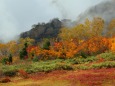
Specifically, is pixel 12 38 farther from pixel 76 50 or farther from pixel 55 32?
pixel 76 50

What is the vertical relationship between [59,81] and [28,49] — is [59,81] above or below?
below

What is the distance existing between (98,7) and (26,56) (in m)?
97.4

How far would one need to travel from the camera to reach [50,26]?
544 feet

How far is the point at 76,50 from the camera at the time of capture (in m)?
81.2

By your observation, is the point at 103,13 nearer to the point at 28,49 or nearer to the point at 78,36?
the point at 78,36

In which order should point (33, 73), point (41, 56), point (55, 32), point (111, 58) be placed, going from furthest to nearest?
point (55, 32) → point (41, 56) → point (111, 58) → point (33, 73)

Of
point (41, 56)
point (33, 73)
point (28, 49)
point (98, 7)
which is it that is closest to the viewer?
Result: point (33, 73)

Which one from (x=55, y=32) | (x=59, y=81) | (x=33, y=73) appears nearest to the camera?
(x=59, y=81)

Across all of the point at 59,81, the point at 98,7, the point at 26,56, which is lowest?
the point at 59,81

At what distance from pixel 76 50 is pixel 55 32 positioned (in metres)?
81.6

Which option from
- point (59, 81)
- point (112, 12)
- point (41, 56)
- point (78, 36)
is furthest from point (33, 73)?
point (112, 12)

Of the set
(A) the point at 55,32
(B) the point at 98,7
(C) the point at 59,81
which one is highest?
(B) the point at 98,7

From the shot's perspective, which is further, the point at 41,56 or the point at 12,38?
the point at 12,38

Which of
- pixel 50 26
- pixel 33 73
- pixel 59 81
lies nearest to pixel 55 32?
pixel 50 26
